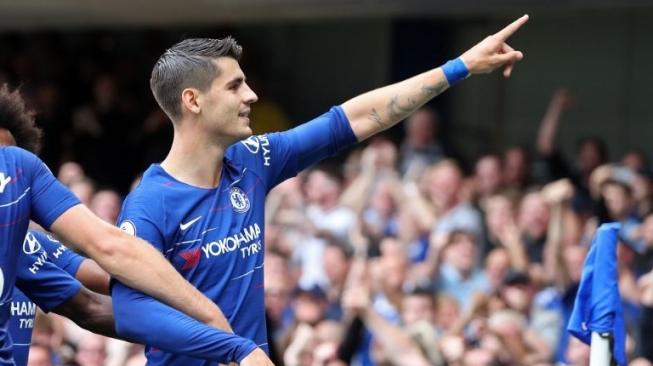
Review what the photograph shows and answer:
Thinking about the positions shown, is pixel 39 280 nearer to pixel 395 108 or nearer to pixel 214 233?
pixel 214 233

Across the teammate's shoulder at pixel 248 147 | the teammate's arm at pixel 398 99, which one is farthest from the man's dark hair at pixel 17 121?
the teammate's arm at pixel 398 99

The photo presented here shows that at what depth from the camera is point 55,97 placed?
14.1 meters

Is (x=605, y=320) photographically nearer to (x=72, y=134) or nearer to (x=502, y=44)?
(x=502, y=44)

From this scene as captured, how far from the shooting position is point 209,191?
4855mm

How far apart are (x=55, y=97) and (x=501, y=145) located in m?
4.51

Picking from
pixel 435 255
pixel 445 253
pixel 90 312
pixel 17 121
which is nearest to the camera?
pixel 17 121

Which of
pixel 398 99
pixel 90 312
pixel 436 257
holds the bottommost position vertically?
pixel 436 257

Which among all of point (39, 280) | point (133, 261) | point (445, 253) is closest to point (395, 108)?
point (133, 261)

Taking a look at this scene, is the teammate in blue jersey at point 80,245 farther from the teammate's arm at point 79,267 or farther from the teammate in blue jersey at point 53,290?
the teammate's arm at point 79,267

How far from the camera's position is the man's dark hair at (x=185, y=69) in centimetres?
484

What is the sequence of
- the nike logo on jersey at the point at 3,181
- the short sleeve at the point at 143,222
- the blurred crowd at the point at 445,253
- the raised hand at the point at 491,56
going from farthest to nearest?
the blurred crowd at the point at 445,253 → the raised hand at the point at 491,56 → the short sleeve at the point at 143,222 → the nike logo on jersey at the point at 3,181

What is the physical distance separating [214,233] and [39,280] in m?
0.75

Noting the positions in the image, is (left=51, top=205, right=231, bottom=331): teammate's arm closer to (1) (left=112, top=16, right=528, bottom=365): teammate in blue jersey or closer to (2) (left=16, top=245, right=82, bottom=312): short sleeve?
(1) (left=112, top=16, right=528, bottom=365): teammate in blue jersey

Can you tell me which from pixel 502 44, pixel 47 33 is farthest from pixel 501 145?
pixel 502 44
